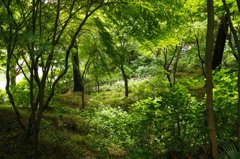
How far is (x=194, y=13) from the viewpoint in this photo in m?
6.47

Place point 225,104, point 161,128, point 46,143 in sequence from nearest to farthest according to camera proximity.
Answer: point 225,104
point 161,128
point 46,143

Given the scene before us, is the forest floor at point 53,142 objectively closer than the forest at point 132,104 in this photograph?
No

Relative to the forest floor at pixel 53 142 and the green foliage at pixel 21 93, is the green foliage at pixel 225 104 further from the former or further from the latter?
the green foliage at pixel 21 93

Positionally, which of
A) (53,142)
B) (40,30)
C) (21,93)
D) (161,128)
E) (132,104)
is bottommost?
(53,142)

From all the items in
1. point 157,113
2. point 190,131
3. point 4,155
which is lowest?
point 4,155

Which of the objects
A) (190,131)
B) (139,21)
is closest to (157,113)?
(190,131)

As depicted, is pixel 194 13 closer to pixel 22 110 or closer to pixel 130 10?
pixel 130 10

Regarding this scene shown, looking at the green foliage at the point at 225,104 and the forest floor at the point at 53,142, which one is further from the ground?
the green foliage at the point at 225,104

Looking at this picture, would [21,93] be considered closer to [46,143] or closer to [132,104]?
[46,143]

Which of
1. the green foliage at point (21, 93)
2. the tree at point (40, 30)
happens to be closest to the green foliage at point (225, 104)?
the tree at point (40, 30)

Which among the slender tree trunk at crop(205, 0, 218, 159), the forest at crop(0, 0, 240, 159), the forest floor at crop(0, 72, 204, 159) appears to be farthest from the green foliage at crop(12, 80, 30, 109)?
the slender tree trunk at crop(205, 0, 218, 159)

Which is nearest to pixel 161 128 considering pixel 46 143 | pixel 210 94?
pixel 210 94

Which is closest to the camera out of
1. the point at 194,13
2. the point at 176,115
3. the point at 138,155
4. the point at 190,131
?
the point at 138,155

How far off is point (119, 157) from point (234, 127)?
2881 mm
